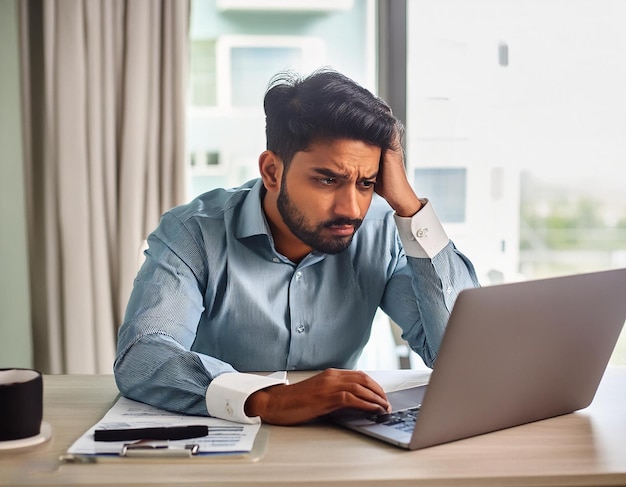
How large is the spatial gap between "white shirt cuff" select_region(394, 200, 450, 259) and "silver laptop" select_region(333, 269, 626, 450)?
1.36 ft

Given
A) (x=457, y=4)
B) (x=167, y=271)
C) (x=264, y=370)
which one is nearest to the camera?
(x=167, y=271)

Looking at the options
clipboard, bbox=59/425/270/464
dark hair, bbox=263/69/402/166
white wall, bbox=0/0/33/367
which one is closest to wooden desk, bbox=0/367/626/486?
clipboard, bbox=59/425/270/464

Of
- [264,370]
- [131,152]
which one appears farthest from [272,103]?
[131,152]

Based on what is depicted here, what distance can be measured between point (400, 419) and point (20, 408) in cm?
53

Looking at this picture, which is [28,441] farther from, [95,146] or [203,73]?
[203,73]

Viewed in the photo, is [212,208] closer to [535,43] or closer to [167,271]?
[167,271]

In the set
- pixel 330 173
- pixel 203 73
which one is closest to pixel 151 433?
pixel 330 173

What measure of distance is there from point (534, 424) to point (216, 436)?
470mm

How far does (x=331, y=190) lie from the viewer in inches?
59.4

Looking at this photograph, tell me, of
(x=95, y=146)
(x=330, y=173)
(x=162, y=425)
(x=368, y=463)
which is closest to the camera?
(x=368, y=463)

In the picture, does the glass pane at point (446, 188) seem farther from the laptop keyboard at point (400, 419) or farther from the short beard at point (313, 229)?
Result: the laptop keyboard at point (400, 419)

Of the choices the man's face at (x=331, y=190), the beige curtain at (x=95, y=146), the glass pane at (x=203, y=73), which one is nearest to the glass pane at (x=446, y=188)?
the glass pane at (x=203, y=73)

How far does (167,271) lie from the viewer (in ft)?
4.94

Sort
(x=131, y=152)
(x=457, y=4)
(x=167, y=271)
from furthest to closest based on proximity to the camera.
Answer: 1. (x=457, y=4)
2. (x=131, y=152)
3. (x=167, y=271)
